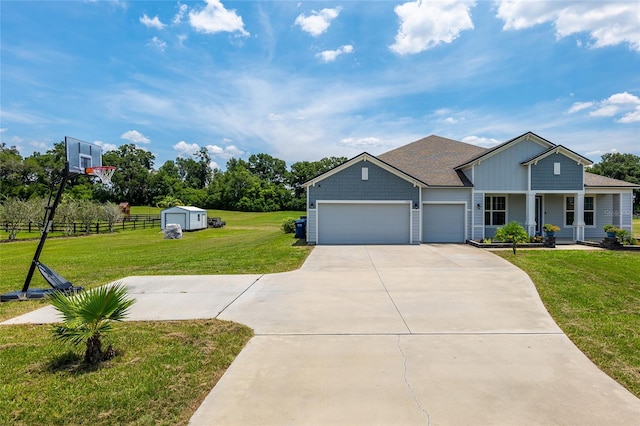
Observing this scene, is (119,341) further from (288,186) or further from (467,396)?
(288,186)

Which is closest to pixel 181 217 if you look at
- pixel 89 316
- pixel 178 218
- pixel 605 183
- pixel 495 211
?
pixel 178 218

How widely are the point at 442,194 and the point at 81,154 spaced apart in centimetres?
1488

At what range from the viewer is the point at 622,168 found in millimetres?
60438

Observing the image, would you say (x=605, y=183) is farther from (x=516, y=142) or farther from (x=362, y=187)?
(x=362, y=187)

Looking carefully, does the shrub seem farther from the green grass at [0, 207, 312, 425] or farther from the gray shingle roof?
the green grass at [0, 207, 312, 425]

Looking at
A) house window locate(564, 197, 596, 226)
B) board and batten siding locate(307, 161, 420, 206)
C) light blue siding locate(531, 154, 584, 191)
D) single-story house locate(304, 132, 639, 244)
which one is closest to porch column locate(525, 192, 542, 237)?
single-story house locate(304, 132, 639, 244)

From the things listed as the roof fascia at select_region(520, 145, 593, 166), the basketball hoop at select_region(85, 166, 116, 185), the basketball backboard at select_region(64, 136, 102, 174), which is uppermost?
the roof fascia at select_region(520, 145, 593, 166)

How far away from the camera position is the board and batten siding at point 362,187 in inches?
672

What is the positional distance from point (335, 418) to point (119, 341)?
3349 mm

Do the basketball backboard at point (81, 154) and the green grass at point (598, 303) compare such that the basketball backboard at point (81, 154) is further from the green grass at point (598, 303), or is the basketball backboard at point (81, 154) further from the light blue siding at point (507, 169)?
the light blue siding at point (507, 169)

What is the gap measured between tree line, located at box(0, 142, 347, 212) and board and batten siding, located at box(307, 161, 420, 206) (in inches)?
1833

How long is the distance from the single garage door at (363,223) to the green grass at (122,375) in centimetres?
1184

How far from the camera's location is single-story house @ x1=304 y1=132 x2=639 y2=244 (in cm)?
1708

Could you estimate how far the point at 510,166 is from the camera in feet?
57.0
